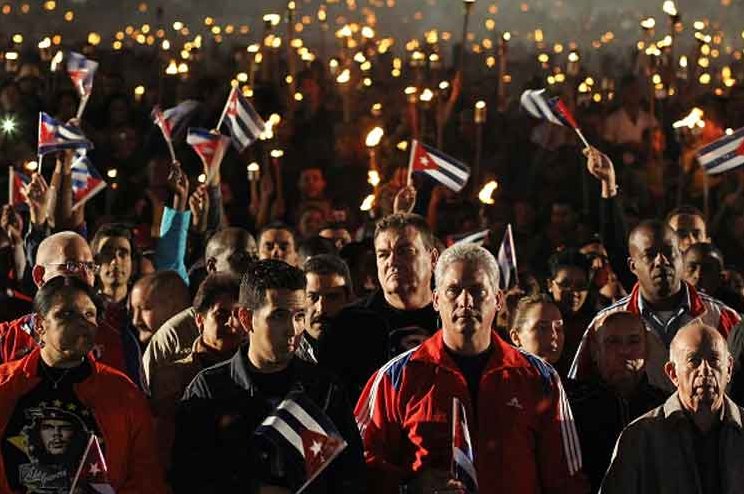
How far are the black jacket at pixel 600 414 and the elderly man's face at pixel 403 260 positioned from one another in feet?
3.02


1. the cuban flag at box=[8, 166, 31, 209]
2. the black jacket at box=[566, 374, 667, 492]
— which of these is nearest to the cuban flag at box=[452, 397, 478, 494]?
the black jacket at box=[566, 374, 667, 492]

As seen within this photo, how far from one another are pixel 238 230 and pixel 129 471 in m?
3.69

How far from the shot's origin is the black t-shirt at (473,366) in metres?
8.56

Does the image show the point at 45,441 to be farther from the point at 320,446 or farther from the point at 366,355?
the point at 366,355

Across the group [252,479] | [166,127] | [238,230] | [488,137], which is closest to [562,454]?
[252,479]

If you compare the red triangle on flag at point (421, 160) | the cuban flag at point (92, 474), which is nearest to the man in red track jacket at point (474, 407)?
the cuban flag at point (92, 474)

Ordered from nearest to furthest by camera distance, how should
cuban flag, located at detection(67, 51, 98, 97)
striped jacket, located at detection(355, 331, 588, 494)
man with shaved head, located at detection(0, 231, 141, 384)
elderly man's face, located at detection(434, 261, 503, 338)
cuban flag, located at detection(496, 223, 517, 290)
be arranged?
striped jacket, located at detection(355, 331, 588, 494), elderly man's face, located at detection(434, 261, 503, 338), man with shaved head, located at detection(0, 231, 141, 384), cuban flag, located at detection(496, 223, 517, 290), cuban flag, located at detection(67, 51, 98, 97)

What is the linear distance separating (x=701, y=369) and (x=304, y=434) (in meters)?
1.58

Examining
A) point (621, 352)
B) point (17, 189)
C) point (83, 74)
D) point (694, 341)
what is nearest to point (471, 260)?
point (694, 341)

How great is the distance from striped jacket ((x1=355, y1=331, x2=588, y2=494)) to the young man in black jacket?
0.23 m

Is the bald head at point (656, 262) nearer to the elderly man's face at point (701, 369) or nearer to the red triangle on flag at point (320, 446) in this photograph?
the elderly man's face at point (701, 369)

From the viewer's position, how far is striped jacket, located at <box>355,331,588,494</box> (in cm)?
845

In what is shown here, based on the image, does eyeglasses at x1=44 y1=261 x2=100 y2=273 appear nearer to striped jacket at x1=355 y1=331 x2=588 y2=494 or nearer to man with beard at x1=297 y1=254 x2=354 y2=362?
man with beard at x1=297 y1=254 x2=354 y2=362

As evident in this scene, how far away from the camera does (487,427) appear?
27.8ft
